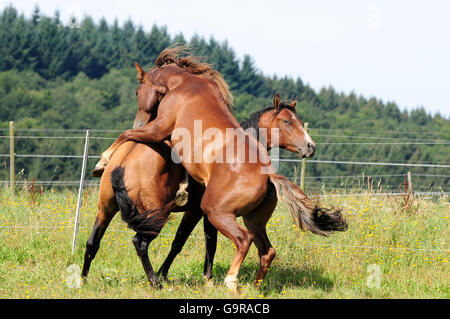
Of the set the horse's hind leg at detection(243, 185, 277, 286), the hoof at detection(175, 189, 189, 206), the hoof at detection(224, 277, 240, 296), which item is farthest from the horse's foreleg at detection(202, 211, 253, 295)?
the hoof at detection(175, 189, 189, 206)

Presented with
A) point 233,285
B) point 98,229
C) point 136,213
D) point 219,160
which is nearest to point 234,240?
point 233,285

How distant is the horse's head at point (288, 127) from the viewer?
5938mm

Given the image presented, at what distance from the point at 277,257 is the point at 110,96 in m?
63.2

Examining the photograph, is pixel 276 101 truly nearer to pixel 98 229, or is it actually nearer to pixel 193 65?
pixel 193 65

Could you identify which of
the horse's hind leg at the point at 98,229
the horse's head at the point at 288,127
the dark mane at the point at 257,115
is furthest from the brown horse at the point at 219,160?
the dark mane at the point at 257,115

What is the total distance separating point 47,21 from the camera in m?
80.0

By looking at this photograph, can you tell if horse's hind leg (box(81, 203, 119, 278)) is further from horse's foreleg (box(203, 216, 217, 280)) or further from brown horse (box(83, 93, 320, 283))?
horse's foreleg (box(203, 216, 217, 280))

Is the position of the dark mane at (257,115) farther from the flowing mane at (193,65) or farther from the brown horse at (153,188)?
the flowing mane at (193,65)

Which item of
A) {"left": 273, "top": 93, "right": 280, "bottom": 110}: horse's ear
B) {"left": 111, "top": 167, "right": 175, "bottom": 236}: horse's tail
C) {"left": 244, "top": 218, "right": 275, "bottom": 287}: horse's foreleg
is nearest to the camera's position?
{"left": 244, "top": 218, "right": 275, "bottom": 287}: horse's foreleg

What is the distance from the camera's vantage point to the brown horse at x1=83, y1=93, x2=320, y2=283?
555 centimetres

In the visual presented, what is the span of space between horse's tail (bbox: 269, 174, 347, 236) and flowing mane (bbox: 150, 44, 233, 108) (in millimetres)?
1158
